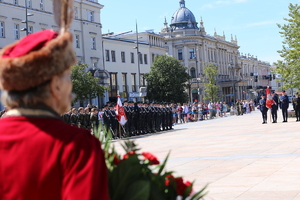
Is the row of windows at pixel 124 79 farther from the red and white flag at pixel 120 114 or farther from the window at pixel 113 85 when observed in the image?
the red and white flag at pixel 120 114

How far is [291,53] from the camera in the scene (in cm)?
3503

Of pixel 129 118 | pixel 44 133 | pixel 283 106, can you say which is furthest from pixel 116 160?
pixel 283 106

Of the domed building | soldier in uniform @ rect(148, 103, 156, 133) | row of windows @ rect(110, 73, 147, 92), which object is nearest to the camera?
soldier in uniform @ rect(148, 103, 156, 133)

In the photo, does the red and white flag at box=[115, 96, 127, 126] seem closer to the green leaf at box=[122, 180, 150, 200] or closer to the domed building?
the green leaf at box=[122, 180, 150, 200]

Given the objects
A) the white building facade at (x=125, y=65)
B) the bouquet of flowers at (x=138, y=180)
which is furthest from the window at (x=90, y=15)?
the bouquet of flowers at (x=138, y=180)

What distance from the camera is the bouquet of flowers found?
248cm

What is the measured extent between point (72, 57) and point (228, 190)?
20.9 ft

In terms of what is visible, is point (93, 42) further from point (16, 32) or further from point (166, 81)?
point (16, 32)

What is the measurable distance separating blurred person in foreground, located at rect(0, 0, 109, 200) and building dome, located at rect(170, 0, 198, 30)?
358 ft

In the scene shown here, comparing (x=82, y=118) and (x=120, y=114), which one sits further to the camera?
(x=120, y=114)

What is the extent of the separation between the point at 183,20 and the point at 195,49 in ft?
32.8

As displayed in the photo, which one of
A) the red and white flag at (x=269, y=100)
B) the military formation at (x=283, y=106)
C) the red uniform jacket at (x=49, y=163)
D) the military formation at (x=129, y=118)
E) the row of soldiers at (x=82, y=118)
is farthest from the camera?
the red and white flag at (x=269, y=100)

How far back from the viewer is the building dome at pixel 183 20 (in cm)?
11181

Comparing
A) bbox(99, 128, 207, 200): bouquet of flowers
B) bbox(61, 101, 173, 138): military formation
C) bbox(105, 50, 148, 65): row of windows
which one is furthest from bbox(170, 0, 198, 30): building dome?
bbox(99, 128, 207, 200): bouquet of flowers
